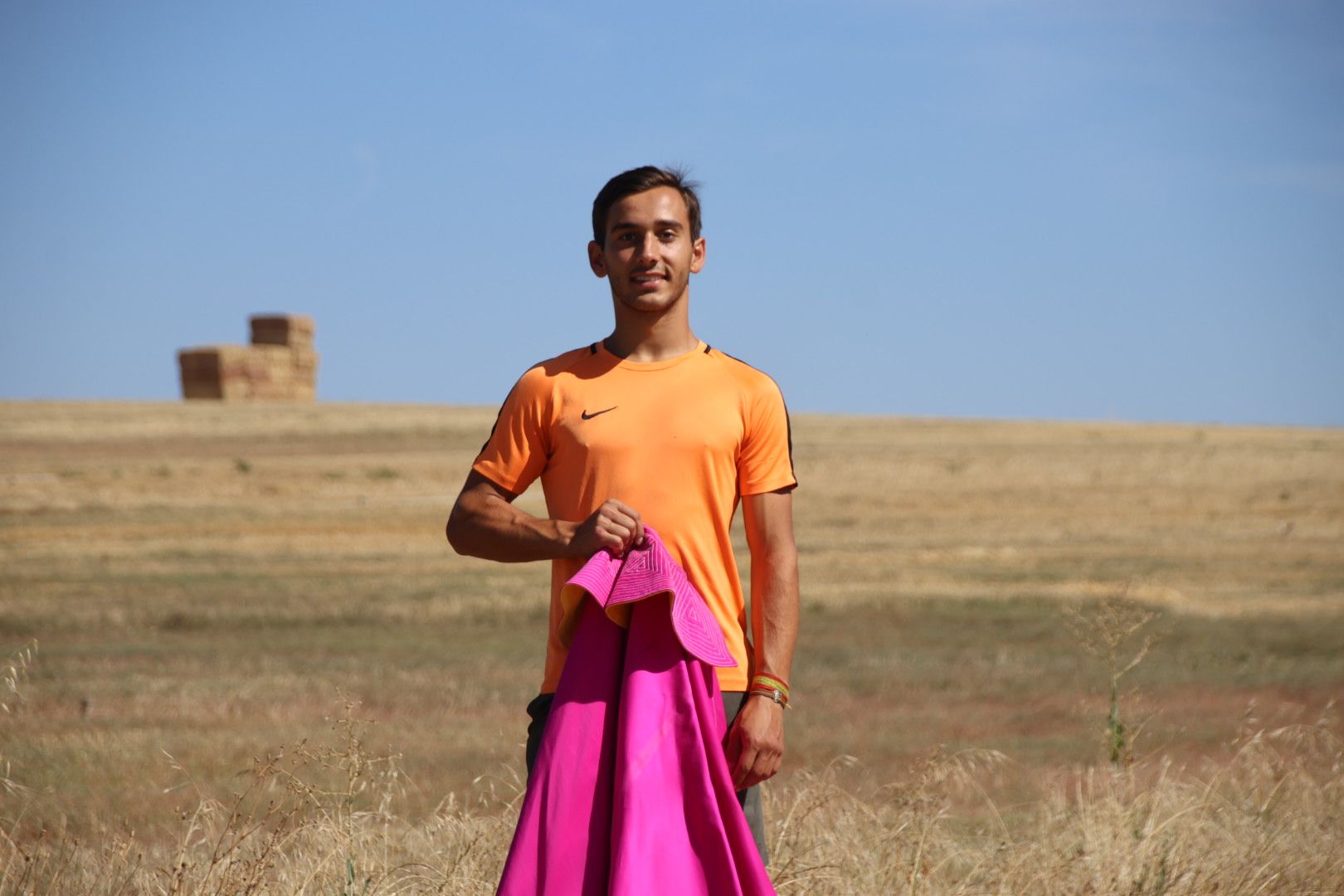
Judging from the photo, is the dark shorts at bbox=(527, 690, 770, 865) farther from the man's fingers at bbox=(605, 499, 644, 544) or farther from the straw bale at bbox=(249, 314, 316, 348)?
the straw bale at bbox=(249, 314, 316, 348)

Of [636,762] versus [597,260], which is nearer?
[636,762]

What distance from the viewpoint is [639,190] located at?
366cm

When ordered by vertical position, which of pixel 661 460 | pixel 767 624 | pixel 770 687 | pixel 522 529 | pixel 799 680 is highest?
pixel 661 460

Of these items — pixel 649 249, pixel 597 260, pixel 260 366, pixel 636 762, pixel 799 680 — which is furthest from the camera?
pixel 260 366

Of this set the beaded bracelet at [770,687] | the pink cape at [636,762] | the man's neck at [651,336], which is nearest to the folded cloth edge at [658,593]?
the pink cape at [636,762]

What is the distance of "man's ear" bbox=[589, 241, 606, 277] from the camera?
3760mm

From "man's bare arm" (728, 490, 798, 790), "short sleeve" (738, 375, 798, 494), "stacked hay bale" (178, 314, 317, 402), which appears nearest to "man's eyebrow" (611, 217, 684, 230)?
"short sleeve" (738, 375, 798, 494)

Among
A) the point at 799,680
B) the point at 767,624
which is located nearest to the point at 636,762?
the point at 767,624

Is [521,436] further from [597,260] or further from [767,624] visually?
[767,624]

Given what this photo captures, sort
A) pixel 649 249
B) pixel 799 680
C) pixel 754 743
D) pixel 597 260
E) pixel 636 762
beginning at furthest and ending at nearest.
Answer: pixel 799 680
pixel 597 260
pixel 649 249
pixel 754 743
pixel 636 762

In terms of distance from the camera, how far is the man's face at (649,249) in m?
3.63

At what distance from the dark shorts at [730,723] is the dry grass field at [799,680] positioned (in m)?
0.65

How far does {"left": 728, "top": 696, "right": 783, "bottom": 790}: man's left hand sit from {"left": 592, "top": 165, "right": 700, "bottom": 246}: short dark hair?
1.14 meters

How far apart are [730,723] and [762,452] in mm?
632
